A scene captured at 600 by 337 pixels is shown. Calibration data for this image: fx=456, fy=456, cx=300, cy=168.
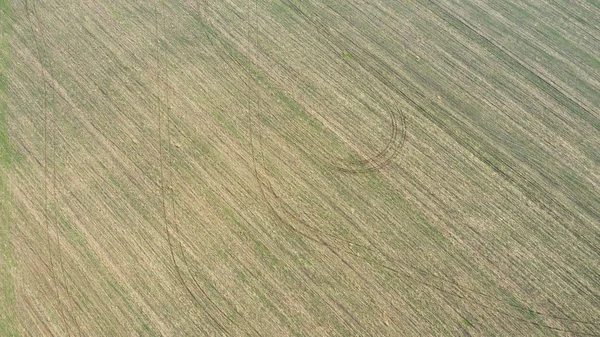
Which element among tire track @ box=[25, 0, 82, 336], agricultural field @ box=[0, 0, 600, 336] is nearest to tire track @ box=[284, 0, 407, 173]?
agricultural field @ box=[0, 0, 600, 336]

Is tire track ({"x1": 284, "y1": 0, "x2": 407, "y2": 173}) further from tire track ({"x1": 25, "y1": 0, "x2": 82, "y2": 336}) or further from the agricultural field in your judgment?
tire track ({"x1": 25, "y1": 0, "x2": 82, "y2": 336})

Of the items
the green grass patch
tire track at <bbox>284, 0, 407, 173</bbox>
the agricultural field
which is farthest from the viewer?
tire track at <bbox>284, 0, 407, 173</bbox>

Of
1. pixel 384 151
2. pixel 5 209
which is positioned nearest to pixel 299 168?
pixel 384 151

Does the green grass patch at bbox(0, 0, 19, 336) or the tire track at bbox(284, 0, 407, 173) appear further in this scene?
the tire track at bbox(284, 0, 407, 173)

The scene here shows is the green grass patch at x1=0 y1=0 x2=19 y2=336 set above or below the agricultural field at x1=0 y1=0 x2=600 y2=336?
below

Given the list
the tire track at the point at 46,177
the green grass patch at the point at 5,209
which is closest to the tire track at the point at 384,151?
the tire track at the point at 46,177

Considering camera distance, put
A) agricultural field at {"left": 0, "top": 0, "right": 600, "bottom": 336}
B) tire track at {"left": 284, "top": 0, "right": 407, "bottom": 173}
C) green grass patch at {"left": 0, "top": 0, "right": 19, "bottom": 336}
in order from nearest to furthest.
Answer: green grass patch at {"left": 0, "top": 0, "right": 19, "bottom": 336} < agricultural field at {"left": 0, "top": 0, "right": 600, "bottom": 336} < tire track at {"left": 284, "top": 0, "right": 407, "bottom": 173}

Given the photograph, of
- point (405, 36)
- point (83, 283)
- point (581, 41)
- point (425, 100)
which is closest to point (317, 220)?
point (425, 100)

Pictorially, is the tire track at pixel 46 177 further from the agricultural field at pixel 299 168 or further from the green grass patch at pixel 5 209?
the green grass patch at pixel 5 209
